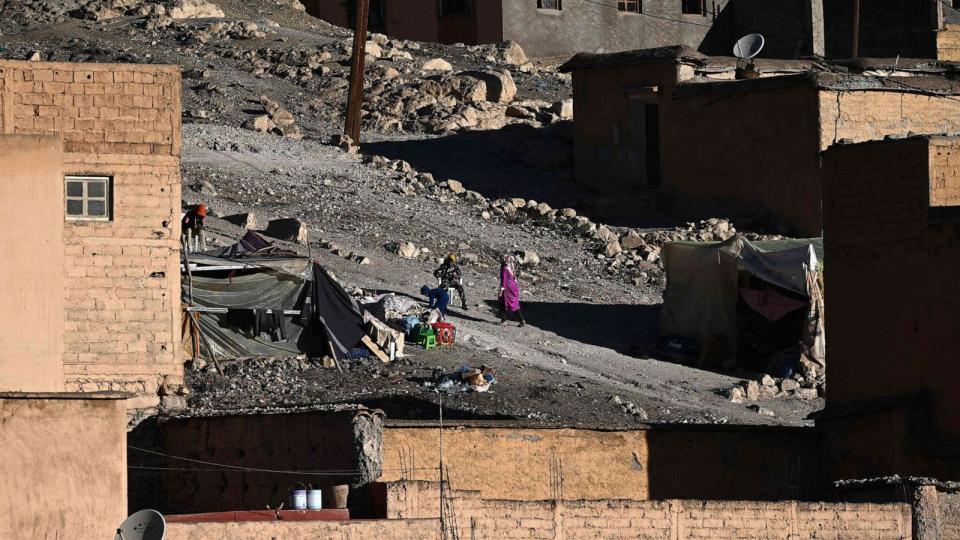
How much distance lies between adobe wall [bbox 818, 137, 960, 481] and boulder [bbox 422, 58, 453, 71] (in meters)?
19.4

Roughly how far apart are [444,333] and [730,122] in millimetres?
8540

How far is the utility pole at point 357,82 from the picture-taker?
117ft

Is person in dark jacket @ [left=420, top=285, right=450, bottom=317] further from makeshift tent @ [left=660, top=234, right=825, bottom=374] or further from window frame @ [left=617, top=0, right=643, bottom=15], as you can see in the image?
window frame @ [left=617, top=0, right=643, bottom=15]

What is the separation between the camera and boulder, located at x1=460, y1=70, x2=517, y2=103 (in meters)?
39.0

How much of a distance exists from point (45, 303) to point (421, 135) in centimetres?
1702

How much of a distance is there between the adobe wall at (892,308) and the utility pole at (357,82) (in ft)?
48.8

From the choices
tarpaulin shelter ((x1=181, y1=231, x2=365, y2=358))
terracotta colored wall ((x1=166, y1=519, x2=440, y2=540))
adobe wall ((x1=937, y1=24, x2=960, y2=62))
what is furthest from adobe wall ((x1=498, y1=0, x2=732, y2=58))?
terracotta colored wall ((x1=166, y1=519, x2=440, y2=540))

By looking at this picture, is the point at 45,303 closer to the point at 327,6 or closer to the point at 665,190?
the point at 665,190

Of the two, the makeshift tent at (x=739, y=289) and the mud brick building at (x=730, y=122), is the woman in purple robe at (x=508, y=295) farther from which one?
the mud brick building at (x=730, y=122)

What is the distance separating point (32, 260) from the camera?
66.2 ft

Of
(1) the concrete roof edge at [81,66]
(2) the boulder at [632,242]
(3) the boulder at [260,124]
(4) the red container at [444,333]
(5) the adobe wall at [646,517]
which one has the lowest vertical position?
(5) the adobe wall at [646,517]

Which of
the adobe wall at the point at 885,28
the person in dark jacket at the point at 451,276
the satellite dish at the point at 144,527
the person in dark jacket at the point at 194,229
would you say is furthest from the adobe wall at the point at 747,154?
the satellite dish at the point at 144,527

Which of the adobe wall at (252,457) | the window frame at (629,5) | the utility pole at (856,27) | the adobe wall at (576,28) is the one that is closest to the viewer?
the adobe wall at (252,457)

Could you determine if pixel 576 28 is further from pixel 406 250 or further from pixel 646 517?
pixel 646 517
